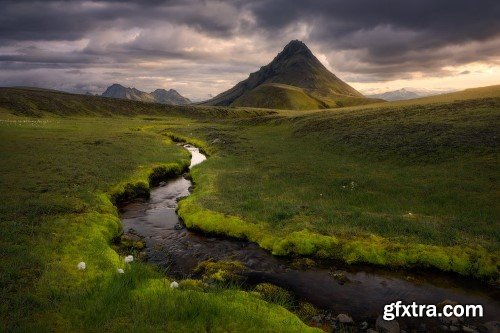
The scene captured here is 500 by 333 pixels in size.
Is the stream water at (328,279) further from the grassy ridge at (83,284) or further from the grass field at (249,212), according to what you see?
the grassy ridge at (83,284)

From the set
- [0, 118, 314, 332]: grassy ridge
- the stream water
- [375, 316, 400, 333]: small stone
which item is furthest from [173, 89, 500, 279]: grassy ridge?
[0, 118, 314, 332]: grassy ridge

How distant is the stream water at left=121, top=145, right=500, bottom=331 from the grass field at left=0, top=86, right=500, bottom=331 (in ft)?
3.38

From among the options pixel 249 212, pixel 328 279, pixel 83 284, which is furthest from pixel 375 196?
pixel 83 284

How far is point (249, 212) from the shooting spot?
27172 millimetres

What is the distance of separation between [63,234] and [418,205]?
78.8ft

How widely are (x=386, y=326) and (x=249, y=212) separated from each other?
14199mm

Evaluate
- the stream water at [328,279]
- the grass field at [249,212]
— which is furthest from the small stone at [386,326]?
the grass field at [249,212]

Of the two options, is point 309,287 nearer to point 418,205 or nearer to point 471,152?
point 418,205

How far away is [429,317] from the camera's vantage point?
15.2m

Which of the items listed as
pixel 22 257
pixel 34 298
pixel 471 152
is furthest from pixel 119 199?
pixel 471 152

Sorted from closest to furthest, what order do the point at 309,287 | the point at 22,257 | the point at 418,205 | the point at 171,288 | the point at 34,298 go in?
1. the point at 34,298
2. the point at 171,288
3. the point at 22,257
4. the point at 309,287
5. the point at 418,205

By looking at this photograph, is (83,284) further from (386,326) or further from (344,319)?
(386,326)

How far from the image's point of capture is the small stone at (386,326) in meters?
14.1

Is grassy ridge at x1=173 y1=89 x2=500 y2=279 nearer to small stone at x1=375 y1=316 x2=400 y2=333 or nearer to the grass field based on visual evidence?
the grass field
